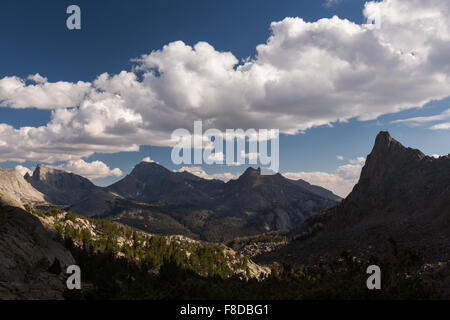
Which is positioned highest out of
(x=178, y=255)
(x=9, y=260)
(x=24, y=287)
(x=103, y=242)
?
(x=9, y=260)

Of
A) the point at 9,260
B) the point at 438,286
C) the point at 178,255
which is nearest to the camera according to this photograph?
the point at 9,260

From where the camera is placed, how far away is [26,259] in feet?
→ 185

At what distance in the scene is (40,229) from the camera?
7456cm

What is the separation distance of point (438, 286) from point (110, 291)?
268 feet

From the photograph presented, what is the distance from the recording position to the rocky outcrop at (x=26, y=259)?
45969mm

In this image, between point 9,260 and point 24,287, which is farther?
point 9,260

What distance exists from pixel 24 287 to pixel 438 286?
9244 centimetres

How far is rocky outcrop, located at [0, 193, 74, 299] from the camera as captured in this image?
46.0 meters

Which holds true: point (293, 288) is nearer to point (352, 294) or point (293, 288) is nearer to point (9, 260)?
point (352, 294)
